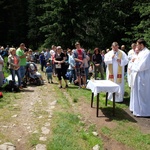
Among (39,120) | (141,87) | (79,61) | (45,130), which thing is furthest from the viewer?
(79,61)

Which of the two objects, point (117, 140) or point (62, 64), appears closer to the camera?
point (117, 140)

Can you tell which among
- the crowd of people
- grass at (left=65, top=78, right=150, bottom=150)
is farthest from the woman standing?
grass at (left=65, top=78, right=150, bottom=150)

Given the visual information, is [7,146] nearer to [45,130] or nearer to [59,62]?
[45,130]

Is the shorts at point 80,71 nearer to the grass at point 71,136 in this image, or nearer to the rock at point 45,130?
the grass at point 71,136

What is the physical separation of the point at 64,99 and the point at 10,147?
15.7 feet

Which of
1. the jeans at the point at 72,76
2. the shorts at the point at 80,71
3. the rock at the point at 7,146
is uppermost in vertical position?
the shorts at the point at 80,71

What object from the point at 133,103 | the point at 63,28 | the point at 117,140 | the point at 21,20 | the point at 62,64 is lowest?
the point at 117,140

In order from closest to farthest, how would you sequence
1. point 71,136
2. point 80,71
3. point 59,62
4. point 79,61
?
point 71,136
point 59,62
point 79,61
point 80,71

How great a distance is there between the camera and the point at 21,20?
4853cm

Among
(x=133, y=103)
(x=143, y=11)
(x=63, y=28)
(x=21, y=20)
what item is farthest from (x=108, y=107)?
(x=21, y=20)

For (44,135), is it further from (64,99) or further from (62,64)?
(62,64)

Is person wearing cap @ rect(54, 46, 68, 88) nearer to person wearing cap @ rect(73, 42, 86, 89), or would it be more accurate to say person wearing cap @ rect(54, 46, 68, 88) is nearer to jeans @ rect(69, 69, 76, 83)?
person wearing cap @ rect(73, 42, 86, 89)

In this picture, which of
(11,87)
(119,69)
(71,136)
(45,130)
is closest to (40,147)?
(71,136)

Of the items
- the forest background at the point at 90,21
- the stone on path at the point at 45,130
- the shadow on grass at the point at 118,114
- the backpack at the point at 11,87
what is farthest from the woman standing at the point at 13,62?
the forest background at the point at 90,21
